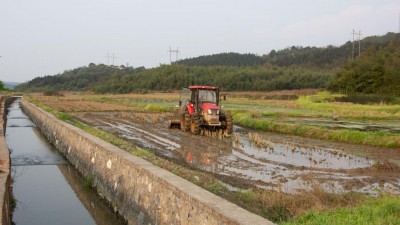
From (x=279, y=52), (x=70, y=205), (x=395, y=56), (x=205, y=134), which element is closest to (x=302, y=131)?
(x=205, y=134)

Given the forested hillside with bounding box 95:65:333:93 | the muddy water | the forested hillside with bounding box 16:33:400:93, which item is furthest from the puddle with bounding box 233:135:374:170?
the forested hillside with bounding box 95:65:333:93

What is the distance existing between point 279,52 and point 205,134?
163260 mm

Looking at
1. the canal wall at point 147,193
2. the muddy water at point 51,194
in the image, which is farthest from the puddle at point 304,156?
the muddy water at point 51,194

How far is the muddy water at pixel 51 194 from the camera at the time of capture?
8461 millimetres

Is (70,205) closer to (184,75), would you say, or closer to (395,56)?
(395,56)

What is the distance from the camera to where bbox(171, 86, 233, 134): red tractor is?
58.9ft

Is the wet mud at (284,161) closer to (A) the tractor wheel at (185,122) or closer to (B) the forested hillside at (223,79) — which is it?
(A) the tractor wheel at (185,122)

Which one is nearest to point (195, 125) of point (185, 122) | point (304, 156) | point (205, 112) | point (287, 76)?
point (205, 112)

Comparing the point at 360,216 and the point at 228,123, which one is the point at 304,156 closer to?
the point at 228,123

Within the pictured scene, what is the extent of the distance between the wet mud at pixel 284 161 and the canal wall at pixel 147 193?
2.30 metres

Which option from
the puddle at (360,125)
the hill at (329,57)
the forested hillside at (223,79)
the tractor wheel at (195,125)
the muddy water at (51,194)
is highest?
the hill at (329,57)

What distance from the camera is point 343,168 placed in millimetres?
11430

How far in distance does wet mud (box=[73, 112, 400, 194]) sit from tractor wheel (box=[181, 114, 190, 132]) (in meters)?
0.47

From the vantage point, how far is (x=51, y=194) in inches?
405
